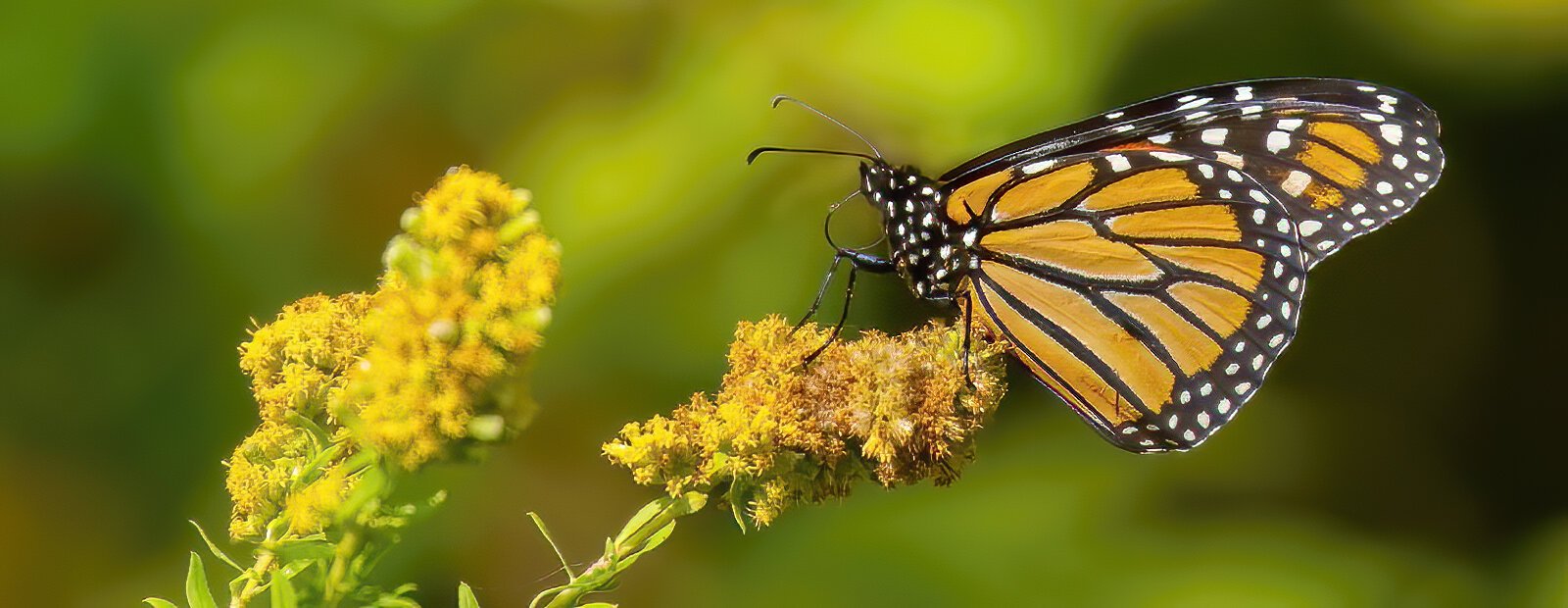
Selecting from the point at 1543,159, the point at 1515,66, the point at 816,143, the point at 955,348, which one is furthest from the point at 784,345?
the point at 1543,159

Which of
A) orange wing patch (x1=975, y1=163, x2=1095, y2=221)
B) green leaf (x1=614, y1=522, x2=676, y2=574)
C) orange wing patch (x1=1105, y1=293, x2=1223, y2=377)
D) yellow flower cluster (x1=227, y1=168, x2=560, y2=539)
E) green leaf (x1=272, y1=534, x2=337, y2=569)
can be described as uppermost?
yellow flower cluster (x1=227, y1=168, x2=560, y2=539)

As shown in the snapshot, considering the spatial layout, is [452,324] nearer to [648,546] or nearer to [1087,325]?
[648,546]

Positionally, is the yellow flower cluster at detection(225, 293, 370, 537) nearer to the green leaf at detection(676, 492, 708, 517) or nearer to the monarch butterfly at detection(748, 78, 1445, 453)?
the green leaf at detection(676, 492, 708, 517)

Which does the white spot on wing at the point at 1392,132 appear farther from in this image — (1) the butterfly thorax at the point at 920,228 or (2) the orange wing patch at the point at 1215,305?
(1) the butterfly thorax at the point at 920,228

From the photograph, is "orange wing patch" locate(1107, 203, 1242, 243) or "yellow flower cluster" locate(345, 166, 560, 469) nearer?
"yellow flower cluster" locate(345, 166, 560, 469)

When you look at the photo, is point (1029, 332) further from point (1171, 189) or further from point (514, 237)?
point (514, 237)

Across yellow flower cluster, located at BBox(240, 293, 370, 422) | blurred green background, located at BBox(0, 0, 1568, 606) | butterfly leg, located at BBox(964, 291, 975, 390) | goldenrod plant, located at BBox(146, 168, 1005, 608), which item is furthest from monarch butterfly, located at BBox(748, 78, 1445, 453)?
yellow flower cluster, located at BBox(240, 293, 370, 422)
